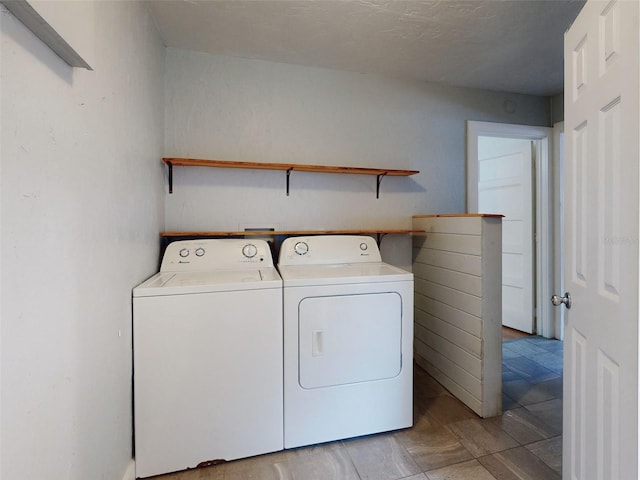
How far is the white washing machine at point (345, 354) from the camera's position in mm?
1522

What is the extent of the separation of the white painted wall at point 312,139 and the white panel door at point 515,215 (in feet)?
1.64

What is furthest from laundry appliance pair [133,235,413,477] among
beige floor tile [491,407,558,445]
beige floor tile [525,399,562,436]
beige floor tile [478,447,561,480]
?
beige floor tile [525,399,562,436]

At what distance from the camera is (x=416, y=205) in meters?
2.54

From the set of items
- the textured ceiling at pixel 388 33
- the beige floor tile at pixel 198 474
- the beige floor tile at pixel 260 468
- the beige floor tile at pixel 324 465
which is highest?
the textured ceiling at pixel 388 33

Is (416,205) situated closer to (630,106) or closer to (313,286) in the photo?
(313,286)

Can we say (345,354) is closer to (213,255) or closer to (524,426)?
(213,255)

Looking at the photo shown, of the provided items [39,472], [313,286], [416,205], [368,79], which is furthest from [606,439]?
[368,79]

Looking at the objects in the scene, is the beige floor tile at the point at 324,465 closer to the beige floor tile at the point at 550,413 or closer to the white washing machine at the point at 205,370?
the white washing machine at the point at 205,370

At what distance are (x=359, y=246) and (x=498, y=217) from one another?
0.86m

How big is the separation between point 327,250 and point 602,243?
143cm

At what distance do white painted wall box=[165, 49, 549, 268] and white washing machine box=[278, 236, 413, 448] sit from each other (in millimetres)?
810

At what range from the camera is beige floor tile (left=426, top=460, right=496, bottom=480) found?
4.49 ft

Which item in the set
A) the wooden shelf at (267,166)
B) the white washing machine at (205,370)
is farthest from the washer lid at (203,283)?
the wooden shelf at (267,166)

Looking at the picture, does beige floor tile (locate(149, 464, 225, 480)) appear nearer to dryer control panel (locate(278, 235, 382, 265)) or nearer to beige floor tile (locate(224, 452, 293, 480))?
beige floor tile (locate(224, 452, 293, 480))
